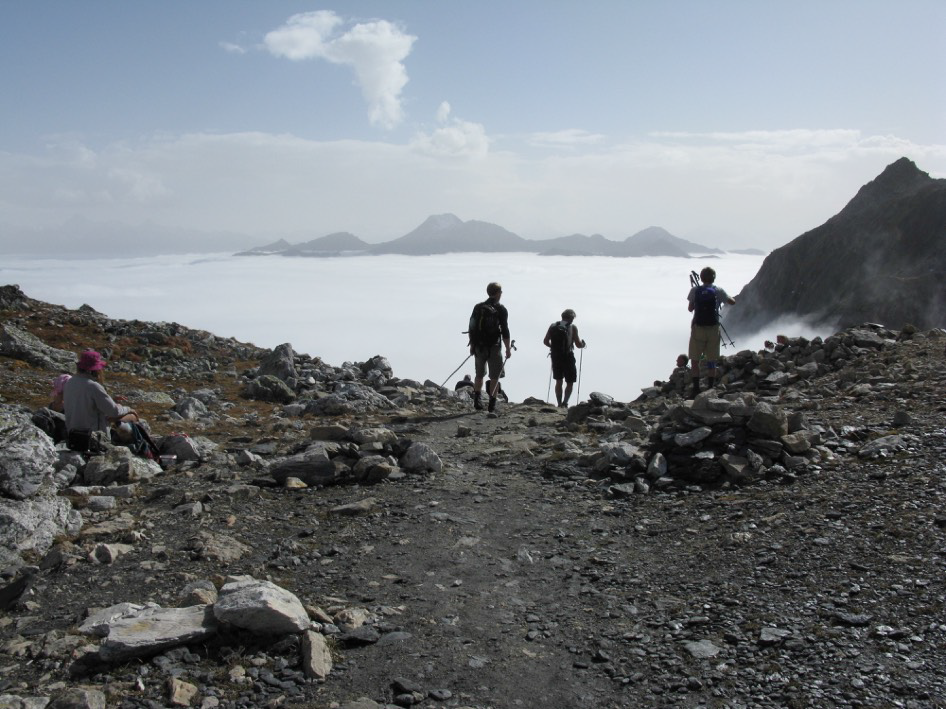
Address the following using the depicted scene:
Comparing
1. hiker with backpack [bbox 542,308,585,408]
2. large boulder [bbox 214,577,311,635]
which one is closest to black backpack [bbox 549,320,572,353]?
hiker with backpack [bbox 542,308,585,408]

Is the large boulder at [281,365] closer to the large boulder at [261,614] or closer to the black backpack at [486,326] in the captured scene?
the black backpack at [486,326]

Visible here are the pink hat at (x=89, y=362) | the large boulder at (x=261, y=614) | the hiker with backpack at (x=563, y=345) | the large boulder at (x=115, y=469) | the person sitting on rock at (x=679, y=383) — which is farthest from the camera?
the person sitting on rock at (x=679, y=383)

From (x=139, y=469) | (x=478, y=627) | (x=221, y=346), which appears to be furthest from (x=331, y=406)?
(x=221, y=346)

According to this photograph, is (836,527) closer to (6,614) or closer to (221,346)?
(6,614)

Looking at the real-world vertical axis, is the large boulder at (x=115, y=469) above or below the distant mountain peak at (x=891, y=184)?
below

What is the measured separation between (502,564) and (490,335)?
22.1 feet

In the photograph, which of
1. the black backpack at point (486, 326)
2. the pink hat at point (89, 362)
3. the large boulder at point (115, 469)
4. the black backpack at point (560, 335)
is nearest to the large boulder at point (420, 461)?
the large boulder at point (115, 469)

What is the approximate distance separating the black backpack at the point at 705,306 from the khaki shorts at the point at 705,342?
0.14 m

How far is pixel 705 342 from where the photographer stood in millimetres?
12883

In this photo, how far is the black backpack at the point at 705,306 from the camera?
12500 millimetres

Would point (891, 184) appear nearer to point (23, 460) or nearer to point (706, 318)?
point (706, 318)

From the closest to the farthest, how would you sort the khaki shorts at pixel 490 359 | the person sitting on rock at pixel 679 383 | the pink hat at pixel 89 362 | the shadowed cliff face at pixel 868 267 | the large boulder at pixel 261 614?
1. the large boulder at pixel 261 614
2. the pink hat at pixel 89 362
3. the khaki shorts at pixel 490 359
4. the person sitting on rock at pixel 679 383
5. the shadowed cliff face at pixel 868 267

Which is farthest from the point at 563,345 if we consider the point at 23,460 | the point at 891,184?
the point at 891,184

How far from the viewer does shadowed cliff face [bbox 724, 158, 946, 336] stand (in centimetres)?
9612
